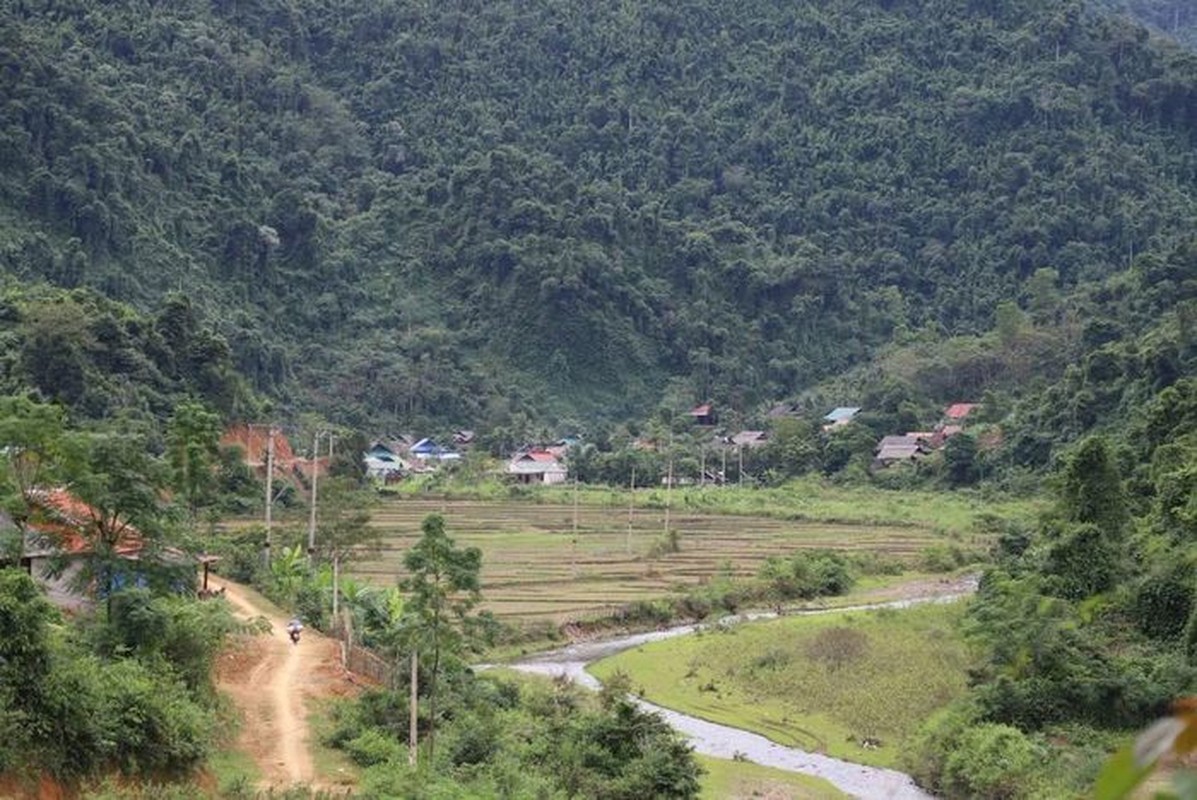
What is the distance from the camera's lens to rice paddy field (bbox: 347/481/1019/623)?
46.8m

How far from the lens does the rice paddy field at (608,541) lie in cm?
4684

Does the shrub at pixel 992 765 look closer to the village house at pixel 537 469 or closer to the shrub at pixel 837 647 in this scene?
the shrub at pixel 837 647

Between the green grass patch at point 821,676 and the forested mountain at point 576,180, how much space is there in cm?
5515

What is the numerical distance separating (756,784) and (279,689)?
8497 millimetres

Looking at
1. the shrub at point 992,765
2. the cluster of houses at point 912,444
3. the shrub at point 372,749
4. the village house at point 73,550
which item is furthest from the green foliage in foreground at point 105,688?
the cluster of houses at point 912,444

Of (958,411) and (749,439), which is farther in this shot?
(749,439)

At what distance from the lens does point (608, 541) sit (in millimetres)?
58969

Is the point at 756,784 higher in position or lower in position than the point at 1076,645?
lower

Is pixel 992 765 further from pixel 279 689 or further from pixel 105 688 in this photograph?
pixel 105 688

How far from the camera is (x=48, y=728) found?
16188mm

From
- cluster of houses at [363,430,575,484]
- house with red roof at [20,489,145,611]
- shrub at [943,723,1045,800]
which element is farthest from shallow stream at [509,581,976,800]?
cluster of houses at [363,430,575,484]

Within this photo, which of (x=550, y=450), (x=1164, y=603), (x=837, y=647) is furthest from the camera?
(x=550, y=450)

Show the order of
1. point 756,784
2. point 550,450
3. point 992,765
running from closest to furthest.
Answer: point 992,765 < point 756,784 < point 550,450

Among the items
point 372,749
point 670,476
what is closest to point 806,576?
point 670,476
